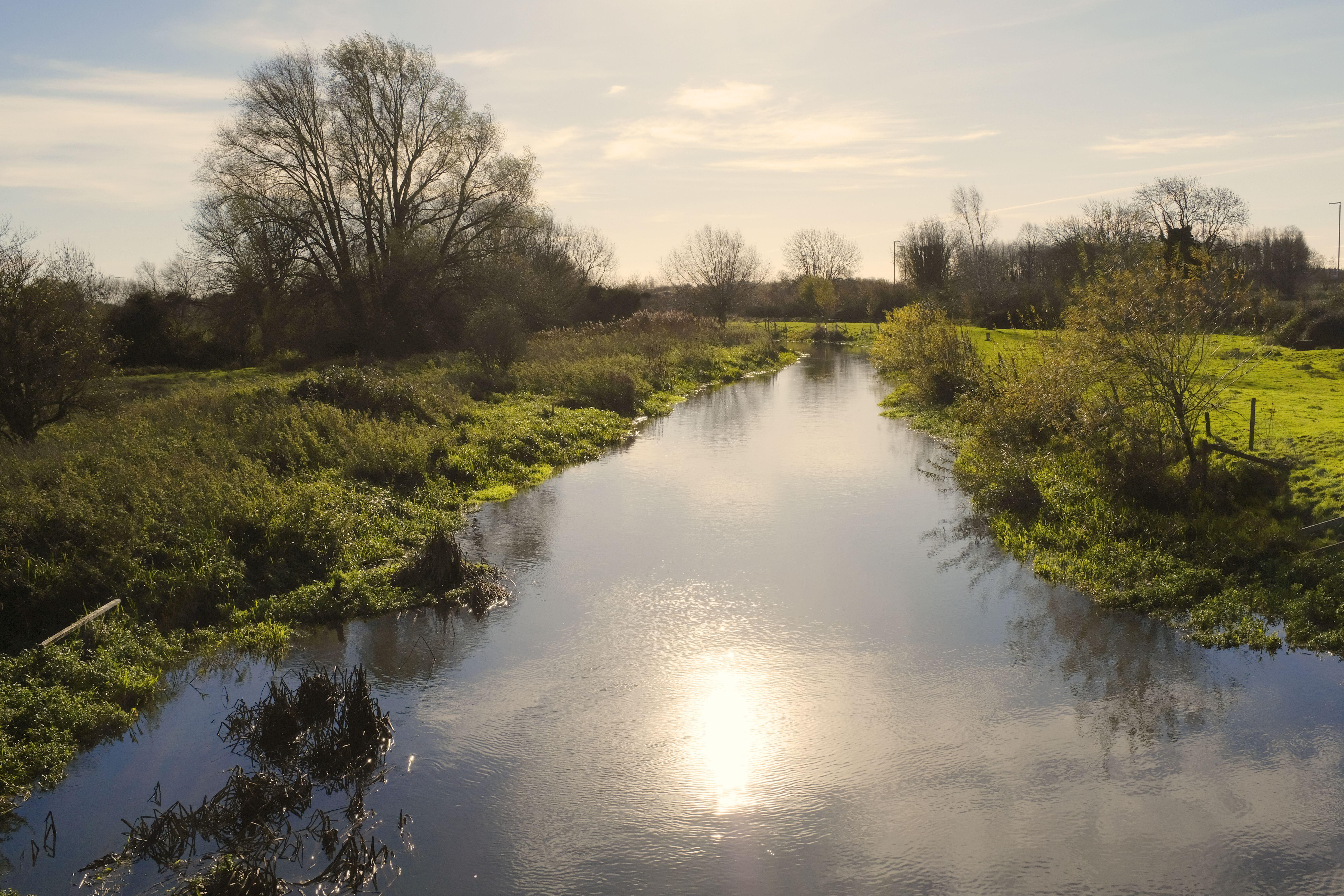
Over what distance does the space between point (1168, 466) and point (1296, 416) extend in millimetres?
5135

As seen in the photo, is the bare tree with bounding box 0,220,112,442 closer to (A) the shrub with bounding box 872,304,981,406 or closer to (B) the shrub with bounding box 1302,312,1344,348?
(A) the shrub with bounding box 872,304,981,406

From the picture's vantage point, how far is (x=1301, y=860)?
5422mm

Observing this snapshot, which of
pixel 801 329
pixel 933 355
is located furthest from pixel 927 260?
pixel 933 355

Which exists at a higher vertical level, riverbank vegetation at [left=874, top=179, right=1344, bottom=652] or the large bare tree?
the large bare tree

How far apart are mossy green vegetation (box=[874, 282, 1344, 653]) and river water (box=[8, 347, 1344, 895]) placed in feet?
2.06

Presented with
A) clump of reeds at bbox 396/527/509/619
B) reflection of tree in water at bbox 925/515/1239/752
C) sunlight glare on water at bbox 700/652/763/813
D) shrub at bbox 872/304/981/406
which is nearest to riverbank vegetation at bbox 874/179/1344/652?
reflection of tree in water at bbox 925/515/1239/752

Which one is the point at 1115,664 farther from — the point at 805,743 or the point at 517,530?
the point at 517,530

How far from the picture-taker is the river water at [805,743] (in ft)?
18.1

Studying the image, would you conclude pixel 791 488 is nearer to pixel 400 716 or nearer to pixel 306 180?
pixel 400 716

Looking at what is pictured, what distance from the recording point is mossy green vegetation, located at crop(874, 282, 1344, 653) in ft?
29.5

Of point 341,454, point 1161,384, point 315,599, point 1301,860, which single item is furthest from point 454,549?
point 1161,384

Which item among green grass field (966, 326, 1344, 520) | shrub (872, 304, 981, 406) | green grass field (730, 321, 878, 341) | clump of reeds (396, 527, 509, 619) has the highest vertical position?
green grass field (730, 321, 878, 341)

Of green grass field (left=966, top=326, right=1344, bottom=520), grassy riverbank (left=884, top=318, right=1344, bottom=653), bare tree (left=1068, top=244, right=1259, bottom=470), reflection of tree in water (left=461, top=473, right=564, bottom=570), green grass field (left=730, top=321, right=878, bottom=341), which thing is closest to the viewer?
grassy riverbank (left=884, top=318, right=1344, bottom=653)

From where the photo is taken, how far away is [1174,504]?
37.9 feet
